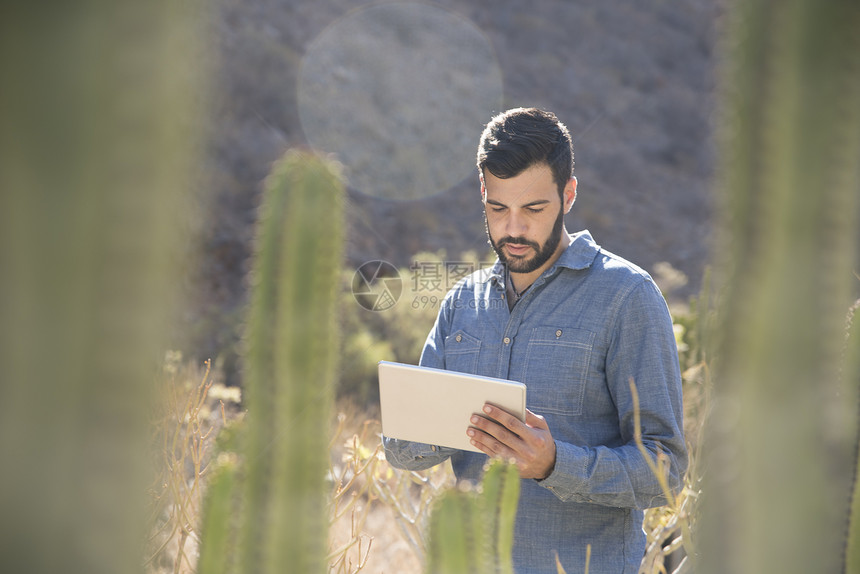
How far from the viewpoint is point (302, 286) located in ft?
2.88

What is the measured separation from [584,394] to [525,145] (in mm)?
664

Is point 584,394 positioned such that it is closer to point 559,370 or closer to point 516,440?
point 559,370

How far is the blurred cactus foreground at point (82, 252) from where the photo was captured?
0.46 metres

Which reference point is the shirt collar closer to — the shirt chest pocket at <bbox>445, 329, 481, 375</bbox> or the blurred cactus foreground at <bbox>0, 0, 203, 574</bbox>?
the shirt chest pocket at <bbox>445, 329, 481, 375</bbox>

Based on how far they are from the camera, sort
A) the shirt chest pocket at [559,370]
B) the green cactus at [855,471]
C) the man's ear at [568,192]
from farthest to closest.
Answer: the man's ear at [568,192] → the shirt chest pocket at [559,370] → the green cactus at [855,471]

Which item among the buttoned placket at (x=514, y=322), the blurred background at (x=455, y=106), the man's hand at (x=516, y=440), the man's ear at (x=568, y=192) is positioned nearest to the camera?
the man's hand at (x=516, y=440)

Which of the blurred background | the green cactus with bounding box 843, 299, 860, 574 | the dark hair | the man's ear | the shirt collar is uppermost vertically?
the blurred background

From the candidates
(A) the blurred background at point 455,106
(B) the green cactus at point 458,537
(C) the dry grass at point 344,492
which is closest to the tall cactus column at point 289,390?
(B) the green cactus at point 458,537

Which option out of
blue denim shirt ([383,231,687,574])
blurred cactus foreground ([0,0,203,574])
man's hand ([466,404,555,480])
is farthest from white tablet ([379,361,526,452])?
blurred cactus foreground ([0,0,203,574])

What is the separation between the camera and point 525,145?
6.43 ft

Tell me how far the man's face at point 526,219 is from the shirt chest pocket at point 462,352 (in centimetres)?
22

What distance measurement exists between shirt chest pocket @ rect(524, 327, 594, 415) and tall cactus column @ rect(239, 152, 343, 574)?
37.7 inches

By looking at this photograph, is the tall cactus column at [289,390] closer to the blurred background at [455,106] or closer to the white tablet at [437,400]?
the white tablet at [437,400]

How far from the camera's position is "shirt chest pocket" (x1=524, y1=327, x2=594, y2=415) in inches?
69.1
